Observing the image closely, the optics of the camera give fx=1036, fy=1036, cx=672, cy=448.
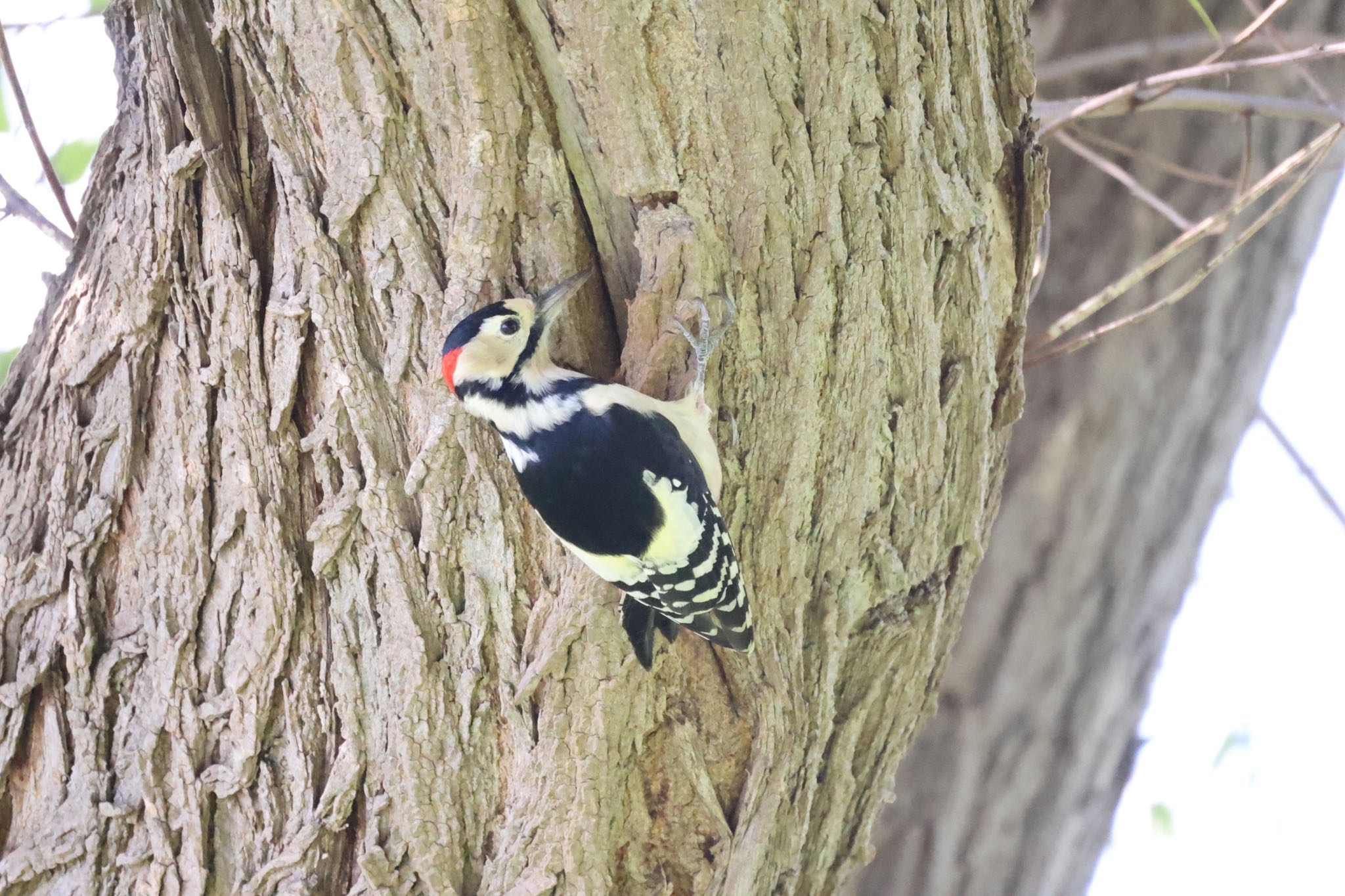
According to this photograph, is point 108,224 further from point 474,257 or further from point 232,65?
point 474,257

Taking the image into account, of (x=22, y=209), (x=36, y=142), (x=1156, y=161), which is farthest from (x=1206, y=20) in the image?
(x=22, y=209)

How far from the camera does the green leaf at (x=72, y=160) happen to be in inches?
112

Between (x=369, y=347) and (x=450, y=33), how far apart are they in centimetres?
57

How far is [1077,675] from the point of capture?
3189 millimetres

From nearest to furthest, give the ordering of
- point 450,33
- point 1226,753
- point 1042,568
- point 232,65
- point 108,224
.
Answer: point 450,33 < point 232,65 < point 108,224 < point 1042,568 < point 1226,753

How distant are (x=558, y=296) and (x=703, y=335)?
0.27m

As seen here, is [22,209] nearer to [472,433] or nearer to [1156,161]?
[472,433]

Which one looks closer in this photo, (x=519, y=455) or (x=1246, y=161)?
(x=519, y=455)

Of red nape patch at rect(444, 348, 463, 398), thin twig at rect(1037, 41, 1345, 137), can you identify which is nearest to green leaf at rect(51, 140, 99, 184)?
red nape patch at rect(444, 348, 463, 398)

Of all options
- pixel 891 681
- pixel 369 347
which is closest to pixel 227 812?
pixel 369 347

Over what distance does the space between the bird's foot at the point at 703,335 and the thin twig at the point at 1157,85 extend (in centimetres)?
112

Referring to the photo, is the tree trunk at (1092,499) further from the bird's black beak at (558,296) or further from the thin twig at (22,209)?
the thin twig at (22,209)

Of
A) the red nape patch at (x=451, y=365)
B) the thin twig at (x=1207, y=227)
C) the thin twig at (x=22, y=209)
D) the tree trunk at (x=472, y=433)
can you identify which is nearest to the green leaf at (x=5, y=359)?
the thin twig at (x=22, y=209)

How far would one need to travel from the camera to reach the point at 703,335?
5.90 ft
